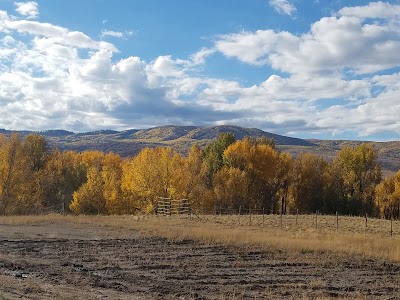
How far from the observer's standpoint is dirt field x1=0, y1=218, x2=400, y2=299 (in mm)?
12664

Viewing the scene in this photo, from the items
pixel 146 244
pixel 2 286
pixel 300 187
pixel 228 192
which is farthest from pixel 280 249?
pixel 300 187

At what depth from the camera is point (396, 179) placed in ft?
262

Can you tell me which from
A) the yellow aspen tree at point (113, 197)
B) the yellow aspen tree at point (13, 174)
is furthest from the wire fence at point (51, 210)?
the yellow aspen tree at point (113, 197)

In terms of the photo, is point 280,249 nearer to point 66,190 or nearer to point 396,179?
point 66,190

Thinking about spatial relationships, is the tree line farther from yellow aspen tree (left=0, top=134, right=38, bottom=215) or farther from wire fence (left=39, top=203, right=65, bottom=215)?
wire fence (left=39, top=203, right=65, bottom=215)

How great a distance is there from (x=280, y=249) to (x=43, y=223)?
72.7ft

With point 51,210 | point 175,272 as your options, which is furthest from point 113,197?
point 175,272

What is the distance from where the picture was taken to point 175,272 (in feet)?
53.3

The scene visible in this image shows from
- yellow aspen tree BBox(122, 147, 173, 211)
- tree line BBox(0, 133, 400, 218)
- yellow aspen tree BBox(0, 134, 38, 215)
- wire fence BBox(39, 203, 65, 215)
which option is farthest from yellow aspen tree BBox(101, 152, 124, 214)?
yellow aspen tree BBox(0, 134, 38, 215)

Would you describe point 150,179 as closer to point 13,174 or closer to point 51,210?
point 51,210

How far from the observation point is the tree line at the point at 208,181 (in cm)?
6172

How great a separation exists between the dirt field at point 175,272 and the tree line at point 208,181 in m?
36.4

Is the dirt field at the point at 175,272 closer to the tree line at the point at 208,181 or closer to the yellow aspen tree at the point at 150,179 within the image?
the tree line at the point at 208,181

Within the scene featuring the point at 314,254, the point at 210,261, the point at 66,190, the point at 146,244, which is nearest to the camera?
the point at 210,261
